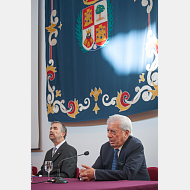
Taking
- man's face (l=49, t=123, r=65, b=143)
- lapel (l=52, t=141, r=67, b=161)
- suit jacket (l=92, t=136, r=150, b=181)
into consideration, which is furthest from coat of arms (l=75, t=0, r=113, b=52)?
suit jacket (l=92, t=136, r=150, b=181)

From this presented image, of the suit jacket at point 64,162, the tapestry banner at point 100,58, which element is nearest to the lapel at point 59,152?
the suit jacket at point 64,162

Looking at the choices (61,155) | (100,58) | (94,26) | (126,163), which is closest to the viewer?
(126,163)

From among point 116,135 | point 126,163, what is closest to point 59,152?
point 116,135

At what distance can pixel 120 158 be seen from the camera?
2760 mm

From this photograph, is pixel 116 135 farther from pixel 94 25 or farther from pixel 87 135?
pixel 94 25

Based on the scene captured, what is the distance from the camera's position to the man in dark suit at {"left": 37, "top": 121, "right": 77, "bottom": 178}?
11.6 ft

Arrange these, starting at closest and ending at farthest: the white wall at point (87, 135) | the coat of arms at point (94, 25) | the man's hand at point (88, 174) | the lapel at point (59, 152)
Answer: the man's hand at point (88, 174), the lapel at point (59, 152), the white wall at point (87, 135), the coat of arms at point (94, 25)

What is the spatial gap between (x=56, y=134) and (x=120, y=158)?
1740mm

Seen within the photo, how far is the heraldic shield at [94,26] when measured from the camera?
16.2 ft

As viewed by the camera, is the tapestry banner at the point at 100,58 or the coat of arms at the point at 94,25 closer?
the tapestry banner at the point at 100,58

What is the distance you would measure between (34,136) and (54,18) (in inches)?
103

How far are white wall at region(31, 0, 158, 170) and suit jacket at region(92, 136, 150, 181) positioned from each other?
1.27 meters

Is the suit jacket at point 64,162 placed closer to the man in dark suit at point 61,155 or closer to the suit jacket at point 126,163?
the man in dark suit at point 61,155
